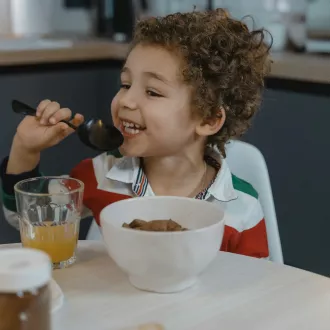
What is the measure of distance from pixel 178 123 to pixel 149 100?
77 mm

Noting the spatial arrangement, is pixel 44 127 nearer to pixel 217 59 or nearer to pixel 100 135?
pixel 100 135

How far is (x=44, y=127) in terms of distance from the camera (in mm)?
1189

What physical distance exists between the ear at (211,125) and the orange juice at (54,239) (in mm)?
407

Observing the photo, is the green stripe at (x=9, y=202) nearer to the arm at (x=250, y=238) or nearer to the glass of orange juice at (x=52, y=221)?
the glass of orange juice at (x=52, y=221)

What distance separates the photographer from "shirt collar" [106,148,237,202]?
1.23 metres

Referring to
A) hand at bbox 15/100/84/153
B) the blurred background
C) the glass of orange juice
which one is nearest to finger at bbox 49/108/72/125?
hand at bbox 15/100/84/153

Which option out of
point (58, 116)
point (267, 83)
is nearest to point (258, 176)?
point (58, 116)

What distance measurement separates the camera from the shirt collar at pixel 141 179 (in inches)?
48.5

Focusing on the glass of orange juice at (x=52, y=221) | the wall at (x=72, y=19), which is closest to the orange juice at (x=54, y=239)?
the glass of orange juice at (x=52, y=221)

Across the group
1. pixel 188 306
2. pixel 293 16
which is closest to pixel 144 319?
pixel 188 306

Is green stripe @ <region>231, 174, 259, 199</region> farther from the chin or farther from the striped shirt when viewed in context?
the chin

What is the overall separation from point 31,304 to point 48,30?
2407mm

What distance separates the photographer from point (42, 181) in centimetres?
101

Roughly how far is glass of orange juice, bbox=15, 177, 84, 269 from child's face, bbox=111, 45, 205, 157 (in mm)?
251
